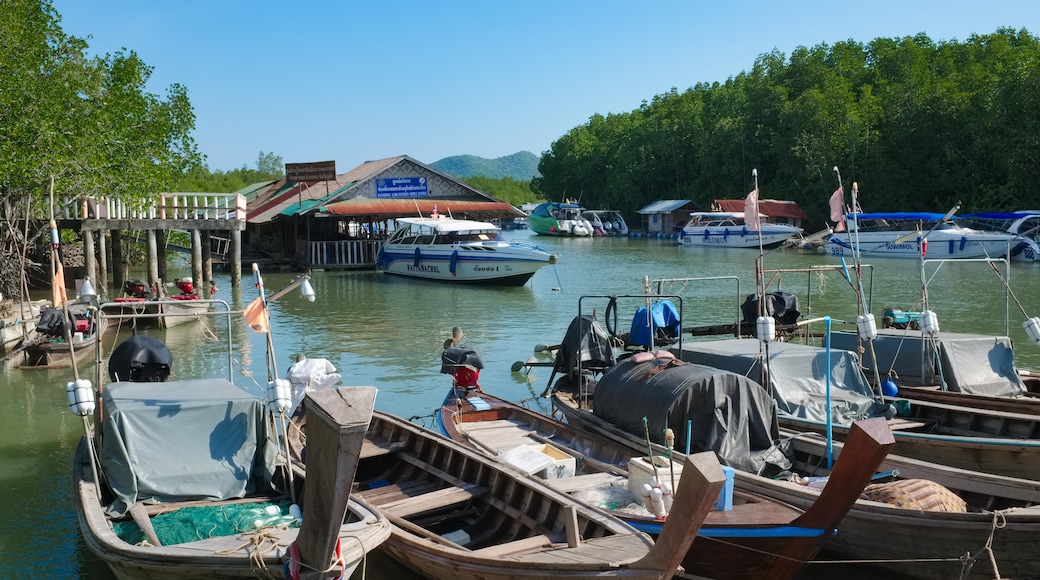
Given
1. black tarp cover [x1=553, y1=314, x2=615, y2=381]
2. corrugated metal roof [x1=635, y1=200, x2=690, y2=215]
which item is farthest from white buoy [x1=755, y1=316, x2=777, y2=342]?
corrugated metal roof [x1=635, y1=200, x2=690, y2=215]

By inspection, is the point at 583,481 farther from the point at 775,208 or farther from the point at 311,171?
the point at 775,208

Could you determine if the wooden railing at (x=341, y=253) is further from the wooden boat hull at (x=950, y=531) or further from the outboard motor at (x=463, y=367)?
the wooden boat hull at (x=950, y=531)

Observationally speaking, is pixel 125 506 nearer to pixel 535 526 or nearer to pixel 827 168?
pixel 535 526

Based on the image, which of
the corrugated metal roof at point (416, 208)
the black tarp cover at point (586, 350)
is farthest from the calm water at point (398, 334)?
the corrugated metal roof at point (416, 208)

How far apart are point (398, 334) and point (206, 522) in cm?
1624

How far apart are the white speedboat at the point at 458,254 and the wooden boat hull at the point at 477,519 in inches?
885

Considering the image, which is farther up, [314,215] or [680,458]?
[314,215]

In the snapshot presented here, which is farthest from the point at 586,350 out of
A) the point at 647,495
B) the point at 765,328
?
the point at 647,495

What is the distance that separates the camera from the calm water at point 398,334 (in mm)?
10867

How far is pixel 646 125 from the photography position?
95.7 metres

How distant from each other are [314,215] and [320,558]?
36517 mm

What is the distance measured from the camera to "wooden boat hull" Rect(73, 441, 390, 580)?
647cm

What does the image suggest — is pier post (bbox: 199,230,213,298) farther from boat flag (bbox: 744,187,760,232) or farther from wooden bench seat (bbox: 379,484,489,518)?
wooden bench seat (bbox: 379,484,489,518)

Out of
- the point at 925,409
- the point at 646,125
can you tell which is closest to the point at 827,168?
the point at 646,125
